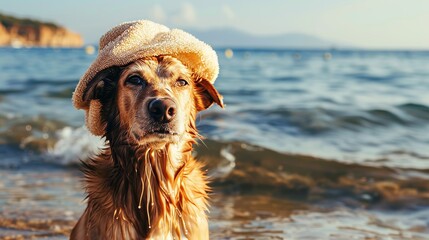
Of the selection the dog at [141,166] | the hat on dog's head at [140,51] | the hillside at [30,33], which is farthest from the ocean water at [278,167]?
the hillside at [30,33]

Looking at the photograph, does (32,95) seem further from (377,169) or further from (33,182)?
(377,169)

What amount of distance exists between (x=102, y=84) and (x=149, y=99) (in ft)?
1.51

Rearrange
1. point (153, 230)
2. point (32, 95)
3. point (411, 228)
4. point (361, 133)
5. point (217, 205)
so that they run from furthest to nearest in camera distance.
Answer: point (32, 95) → point (361, 133) → point (217, 205) → point (411, 228) → point (153, 230)

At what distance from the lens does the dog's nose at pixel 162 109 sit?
11.7 ft

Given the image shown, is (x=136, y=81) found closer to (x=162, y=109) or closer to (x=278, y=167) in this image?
(x=162, y=109)

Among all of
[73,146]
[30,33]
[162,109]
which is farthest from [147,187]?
[30,33]

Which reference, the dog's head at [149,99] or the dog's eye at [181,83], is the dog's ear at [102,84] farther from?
the dog's eye at [181,83]

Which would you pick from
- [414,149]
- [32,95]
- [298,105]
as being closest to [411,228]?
[414,149]

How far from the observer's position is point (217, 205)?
23.4ft

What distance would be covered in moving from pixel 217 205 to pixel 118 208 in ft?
10.9

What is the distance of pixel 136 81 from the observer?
382 cm

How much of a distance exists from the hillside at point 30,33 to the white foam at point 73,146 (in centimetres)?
13167

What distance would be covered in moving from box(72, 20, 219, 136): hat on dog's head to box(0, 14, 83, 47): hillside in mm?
138865

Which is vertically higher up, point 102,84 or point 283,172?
point 102,84
